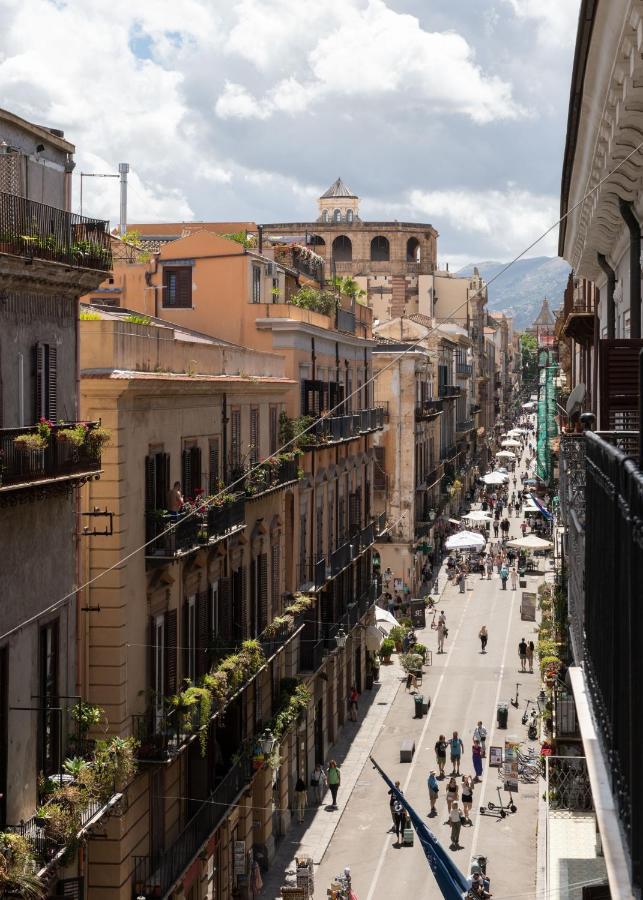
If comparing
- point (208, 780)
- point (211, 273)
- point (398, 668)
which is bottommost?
point (398, 668)

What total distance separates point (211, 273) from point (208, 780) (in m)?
13.5

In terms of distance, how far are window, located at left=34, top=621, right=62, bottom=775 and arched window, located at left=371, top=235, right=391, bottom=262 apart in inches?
3799

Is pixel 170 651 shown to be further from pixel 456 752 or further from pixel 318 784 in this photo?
pixel 456 752

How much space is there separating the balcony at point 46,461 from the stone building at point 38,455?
0.02 m

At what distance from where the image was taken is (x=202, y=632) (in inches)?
973

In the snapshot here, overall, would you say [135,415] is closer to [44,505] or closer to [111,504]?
[111,504]

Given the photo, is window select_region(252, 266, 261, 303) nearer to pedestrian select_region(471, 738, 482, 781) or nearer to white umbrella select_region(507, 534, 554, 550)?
pedestrian select_region(471, 738, 482, 781)

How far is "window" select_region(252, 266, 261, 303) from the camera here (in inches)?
1374

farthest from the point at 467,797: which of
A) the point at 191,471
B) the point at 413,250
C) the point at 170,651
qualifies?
the point at 413,250

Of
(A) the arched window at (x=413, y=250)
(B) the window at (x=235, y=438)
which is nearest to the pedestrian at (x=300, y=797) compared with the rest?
(B) the window at (x=235, y=438)

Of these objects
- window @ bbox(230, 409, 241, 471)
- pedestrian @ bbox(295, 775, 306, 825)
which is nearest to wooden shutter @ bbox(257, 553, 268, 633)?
window @ bbox(230, 409, 241, 471)

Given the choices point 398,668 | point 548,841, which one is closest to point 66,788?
point 548,841

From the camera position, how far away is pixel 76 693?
1875cm

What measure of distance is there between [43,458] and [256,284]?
19864 mm
